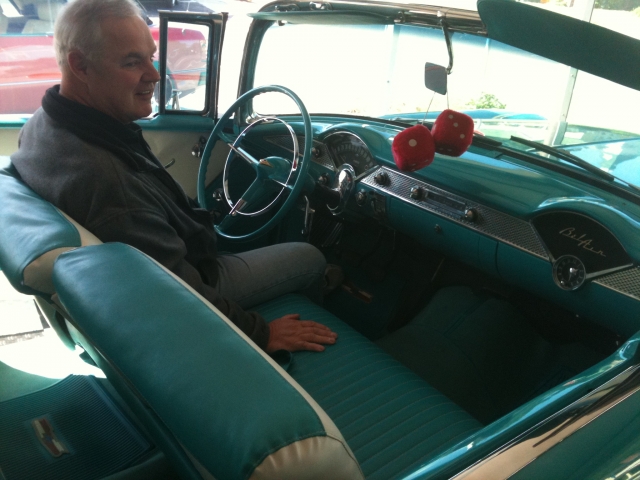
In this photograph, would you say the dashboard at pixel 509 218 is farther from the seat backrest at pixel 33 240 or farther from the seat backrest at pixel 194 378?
the seat backrest at pixel 33 240

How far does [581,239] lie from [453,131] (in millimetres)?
465

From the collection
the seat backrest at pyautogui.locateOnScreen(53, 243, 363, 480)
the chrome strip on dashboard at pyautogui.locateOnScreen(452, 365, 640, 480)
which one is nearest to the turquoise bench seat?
the seat backrest at pyautogui.locateOnScreen(53, 243, 363, 480)

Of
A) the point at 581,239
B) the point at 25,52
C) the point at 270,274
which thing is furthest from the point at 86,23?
the point at 25,52

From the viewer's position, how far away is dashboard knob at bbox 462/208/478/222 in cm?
180

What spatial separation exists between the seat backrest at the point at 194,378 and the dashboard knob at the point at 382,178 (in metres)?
1.18

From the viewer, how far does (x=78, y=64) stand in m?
1.50

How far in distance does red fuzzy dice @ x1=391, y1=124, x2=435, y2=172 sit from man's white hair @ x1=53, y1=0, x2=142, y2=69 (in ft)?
A: 2.75

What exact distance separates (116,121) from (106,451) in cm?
83

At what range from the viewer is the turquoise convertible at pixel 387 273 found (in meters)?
0.85

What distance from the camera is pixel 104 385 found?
1461mm

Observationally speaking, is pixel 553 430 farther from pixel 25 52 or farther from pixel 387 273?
pixel 25 52

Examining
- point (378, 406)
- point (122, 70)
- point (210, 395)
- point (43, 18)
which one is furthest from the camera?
point (43, 18)

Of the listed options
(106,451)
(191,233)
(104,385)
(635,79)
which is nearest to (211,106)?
(191,233)

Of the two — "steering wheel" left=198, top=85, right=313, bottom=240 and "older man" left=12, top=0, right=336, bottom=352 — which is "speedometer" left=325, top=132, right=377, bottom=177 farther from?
"older man" left=12, top=0, right=336, bottom=352
